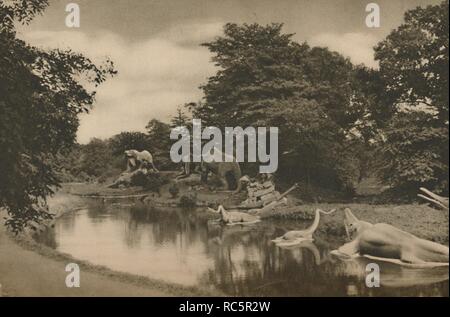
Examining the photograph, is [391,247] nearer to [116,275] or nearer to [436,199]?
[436,199]

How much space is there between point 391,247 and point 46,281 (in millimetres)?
9833

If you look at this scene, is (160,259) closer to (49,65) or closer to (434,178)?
(49,65)

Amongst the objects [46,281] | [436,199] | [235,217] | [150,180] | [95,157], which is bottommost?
[46,281]

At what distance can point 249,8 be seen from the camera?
18891mm

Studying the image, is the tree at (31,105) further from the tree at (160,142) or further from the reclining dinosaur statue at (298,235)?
the reclining dinosaur statue at (298,235)

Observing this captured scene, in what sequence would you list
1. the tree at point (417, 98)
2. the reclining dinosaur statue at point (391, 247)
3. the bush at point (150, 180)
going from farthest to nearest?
the bush at point (150, 180) < the tree at point (417, 98) < the reclining dinosaur statue at point (391, 247)

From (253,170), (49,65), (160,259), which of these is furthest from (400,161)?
(49,65)

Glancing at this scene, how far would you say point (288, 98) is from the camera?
22172 mm

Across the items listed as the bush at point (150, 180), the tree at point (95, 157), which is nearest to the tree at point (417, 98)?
the bush at point (150, 180)

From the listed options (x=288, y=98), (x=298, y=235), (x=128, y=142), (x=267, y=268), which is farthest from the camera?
(x=288, y=98)

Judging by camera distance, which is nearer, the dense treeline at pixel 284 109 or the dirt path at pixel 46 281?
the dirt path at pixel 46 281

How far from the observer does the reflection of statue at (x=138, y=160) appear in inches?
843
